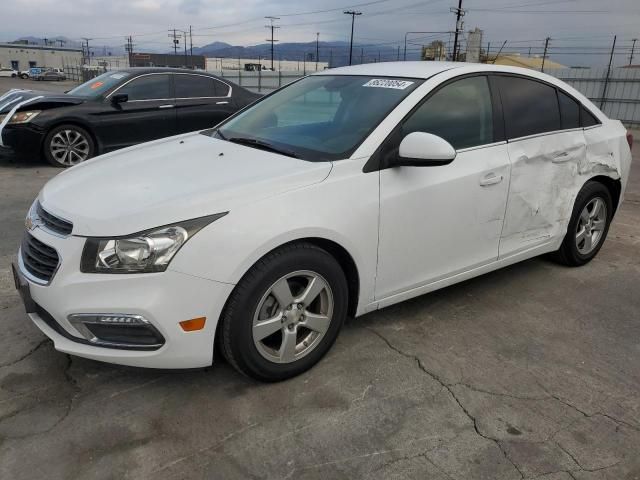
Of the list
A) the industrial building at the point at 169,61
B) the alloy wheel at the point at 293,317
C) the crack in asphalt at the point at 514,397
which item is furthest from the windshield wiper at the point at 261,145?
the industrial building at the point at 169,61

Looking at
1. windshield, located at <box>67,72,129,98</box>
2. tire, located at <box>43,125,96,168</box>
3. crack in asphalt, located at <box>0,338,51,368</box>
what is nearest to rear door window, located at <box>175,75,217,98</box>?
windshield, located at <box>67,72,129,98</box>

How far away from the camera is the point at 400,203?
2.93 m

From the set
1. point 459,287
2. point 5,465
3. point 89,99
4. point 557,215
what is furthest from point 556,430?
point 89,99

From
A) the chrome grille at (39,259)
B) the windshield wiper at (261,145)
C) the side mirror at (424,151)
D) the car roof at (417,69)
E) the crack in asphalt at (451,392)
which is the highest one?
the car roof at (417,69)

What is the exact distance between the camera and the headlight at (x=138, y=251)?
2.30 m

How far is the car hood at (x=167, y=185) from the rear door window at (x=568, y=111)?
222 centimetres

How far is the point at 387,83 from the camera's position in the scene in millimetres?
3330

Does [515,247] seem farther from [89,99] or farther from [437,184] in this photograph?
[89,99]

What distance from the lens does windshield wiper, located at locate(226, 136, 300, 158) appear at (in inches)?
117

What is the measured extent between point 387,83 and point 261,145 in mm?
883

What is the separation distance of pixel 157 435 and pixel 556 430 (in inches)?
71.0

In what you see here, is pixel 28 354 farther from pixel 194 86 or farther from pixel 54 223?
pixel 194 86

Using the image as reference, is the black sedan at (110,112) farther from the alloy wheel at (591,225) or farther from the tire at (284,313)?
the tire at (284,313)

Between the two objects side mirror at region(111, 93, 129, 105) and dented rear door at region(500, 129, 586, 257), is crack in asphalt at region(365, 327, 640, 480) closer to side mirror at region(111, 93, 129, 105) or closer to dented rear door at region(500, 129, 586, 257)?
dented rear door at region(500, 129, 586, 257)
